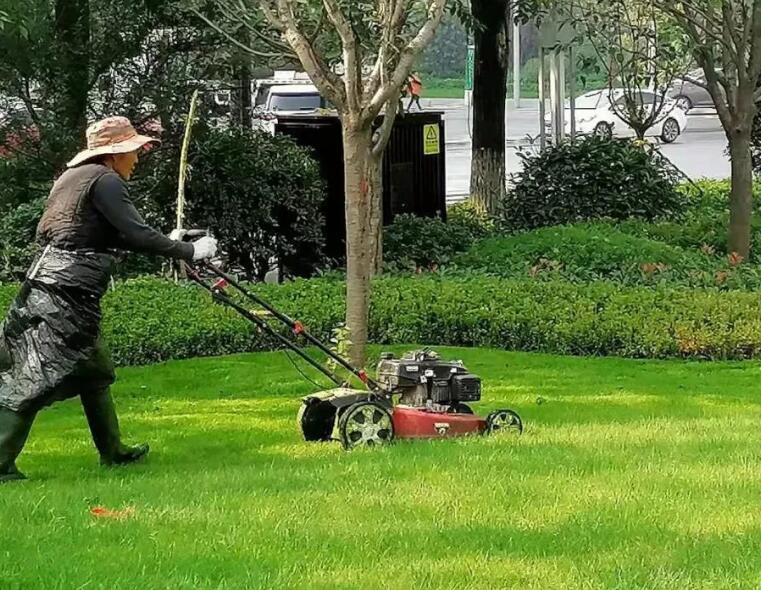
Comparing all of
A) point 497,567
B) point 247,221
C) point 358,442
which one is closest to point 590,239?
point 247,221

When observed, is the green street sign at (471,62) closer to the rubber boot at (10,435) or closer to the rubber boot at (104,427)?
the rubber boot at (104,427)

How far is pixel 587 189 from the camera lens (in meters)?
17.5

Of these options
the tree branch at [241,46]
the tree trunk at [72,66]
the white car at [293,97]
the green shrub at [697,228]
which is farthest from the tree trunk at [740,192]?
the white car at [293,97]

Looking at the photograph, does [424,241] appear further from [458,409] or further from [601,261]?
[458,409]

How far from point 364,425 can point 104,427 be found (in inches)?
52.9

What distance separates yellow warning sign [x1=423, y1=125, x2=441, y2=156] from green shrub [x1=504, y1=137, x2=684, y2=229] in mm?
1171

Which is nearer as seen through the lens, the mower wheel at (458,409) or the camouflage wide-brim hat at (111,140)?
the camouflage wide-brim hat at (111,140)

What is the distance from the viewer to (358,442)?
7.41 meters

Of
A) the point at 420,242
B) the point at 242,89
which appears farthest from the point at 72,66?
the point at 420,242

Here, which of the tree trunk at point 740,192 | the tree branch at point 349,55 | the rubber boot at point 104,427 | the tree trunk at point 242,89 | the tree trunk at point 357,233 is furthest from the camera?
the tree trunk at point 242,89

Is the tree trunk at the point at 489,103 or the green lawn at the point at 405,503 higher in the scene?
the tree trunk at the point at 489,103

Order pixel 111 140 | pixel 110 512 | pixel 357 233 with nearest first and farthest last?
pixel 110 512 < pixel 111 140 < pixel 357 233

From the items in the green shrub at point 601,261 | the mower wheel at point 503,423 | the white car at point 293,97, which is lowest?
the mower wheel at point 503,423

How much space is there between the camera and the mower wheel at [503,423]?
25.5 ft
